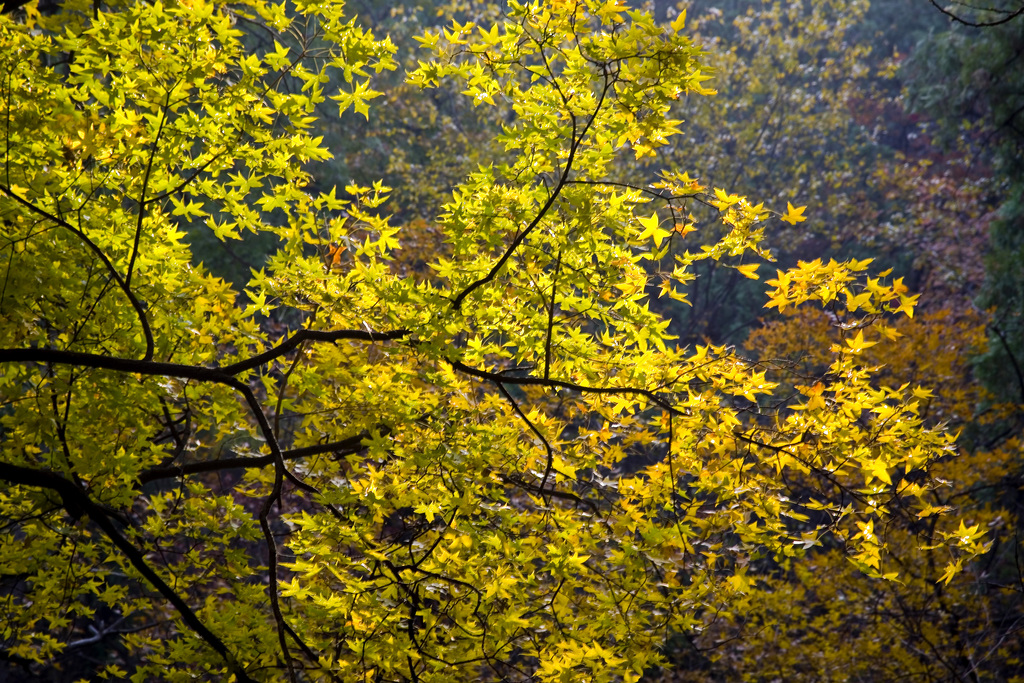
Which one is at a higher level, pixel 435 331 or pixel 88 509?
pixel 435 331

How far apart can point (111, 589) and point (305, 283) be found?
2491 mm

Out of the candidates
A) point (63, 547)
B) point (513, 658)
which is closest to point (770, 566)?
point (513, 658)

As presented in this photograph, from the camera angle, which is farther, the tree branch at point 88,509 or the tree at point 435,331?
the tree branch at point 88,509

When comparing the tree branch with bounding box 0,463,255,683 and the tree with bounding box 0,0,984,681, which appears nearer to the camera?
the tree with bounding box 0,0,984,681

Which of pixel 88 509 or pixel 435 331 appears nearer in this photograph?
pixel 435 331

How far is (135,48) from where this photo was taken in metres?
2.76

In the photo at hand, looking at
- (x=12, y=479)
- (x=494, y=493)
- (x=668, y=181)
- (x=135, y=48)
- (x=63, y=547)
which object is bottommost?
(x=494, y=493)

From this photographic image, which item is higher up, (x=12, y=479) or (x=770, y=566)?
(x=770, y=566)

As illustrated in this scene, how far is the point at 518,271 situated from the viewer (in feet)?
10.6

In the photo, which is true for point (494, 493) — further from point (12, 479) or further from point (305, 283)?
point (12, 479)

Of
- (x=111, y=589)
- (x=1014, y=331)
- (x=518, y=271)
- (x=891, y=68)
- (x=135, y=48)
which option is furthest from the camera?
(x=891, y=68)

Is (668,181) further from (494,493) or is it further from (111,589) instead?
(111,589)

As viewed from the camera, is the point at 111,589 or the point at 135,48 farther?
the point at 111,589

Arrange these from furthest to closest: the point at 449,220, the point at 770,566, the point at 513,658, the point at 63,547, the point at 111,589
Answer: the point at 770,566
the point at 513,658
the point at 111,589
the point at 63,547
the point at 449,220
